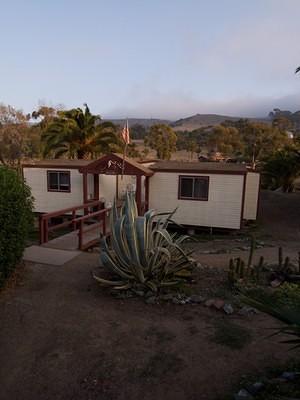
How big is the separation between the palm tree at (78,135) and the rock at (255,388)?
64.0 ft

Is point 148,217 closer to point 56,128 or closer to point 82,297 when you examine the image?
point 82,297

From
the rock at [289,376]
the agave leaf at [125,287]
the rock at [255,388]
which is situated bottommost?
the agave leaf at [125,287]

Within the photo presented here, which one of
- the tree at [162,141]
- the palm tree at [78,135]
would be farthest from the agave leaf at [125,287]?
the tree at [162,141]

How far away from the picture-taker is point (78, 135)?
2195 cm

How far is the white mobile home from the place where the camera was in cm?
1422

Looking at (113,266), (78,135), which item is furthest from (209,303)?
(78,135)

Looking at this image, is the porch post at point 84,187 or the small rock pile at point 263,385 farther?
the porch post at point 84,187

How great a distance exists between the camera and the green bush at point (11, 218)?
17.7 ft

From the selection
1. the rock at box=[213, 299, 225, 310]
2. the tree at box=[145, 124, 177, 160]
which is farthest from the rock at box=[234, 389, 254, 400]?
the tree at box=[145, 124, 177, 160]

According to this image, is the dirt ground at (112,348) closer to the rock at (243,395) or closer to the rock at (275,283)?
the rock at (243,395)

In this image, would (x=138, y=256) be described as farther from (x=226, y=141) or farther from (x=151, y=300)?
(x=226, y=141)

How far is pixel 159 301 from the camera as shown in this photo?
219 inches

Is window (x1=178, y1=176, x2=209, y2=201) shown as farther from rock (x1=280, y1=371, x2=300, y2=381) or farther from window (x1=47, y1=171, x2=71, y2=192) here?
rock (x1=280, y1=371, x2=300, y2=381)

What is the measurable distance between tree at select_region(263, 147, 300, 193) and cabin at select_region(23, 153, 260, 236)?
8.53 m
